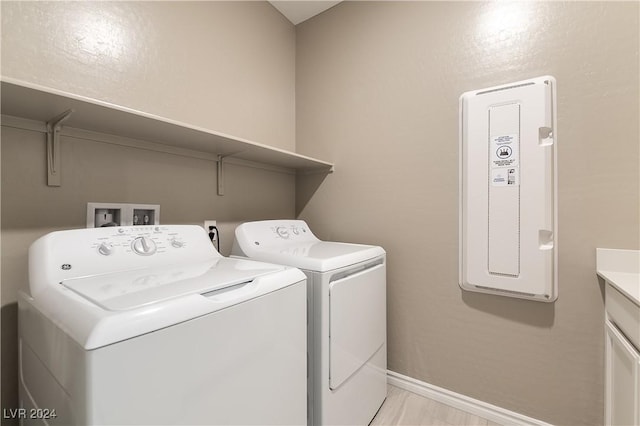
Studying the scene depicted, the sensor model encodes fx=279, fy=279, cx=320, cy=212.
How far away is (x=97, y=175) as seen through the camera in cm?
124

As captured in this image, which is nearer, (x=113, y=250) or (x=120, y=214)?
(x=113, y=250)

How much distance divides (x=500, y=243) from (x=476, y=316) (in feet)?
1.45

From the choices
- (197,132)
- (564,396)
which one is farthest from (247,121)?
(564,396)

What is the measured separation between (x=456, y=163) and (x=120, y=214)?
1782 mm

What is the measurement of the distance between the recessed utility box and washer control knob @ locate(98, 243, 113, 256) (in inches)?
11.4

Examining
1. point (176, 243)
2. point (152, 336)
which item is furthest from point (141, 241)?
point (152, 336)

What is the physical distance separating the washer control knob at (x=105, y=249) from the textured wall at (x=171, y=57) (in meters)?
0.68

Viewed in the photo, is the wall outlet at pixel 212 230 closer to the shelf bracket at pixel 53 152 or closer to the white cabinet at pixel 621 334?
the shelf bracket at pixel 53 152

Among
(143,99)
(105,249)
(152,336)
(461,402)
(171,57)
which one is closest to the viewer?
(152,336)

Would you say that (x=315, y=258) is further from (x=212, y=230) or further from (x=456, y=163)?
(x=456, y=163)

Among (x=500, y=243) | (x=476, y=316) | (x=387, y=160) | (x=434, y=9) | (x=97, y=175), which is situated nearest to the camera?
(x=97, y=175)

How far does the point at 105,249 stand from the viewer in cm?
101

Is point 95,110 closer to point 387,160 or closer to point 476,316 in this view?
point 387,160

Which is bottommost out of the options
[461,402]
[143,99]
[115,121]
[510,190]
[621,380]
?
[461,402]
